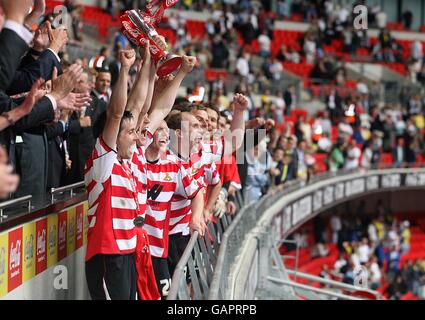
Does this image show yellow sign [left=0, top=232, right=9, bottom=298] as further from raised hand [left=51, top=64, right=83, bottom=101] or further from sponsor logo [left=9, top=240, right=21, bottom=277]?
raised hand [left=51, top=64, right=83, bottom=101]

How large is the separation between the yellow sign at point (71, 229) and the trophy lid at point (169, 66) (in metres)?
0.88

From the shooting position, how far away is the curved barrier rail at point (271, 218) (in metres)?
5.72

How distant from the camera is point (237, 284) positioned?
5883 millimetres

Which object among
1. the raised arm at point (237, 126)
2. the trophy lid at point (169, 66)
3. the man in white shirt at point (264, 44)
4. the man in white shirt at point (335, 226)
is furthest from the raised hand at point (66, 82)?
the man in white shirt at point (264, 44)

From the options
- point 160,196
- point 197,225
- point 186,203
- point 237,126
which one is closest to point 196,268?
point 197,225

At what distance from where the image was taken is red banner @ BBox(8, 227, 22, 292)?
3.88 m

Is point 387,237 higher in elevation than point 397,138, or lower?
lower

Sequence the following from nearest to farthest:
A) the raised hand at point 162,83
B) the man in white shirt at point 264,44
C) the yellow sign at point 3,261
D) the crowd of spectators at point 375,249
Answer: the yellow sign at point 3,261, the raised hand at point 162,83, the crowd of spectators at point 375,249, the man in white shirt at point 264,44

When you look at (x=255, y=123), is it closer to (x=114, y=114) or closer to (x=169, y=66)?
(x=169, y=66)

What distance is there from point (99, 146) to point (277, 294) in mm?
3684

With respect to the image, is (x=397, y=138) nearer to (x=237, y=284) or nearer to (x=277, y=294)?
(x=277, y=294)

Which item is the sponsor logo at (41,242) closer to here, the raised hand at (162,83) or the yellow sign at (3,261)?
the yellow sign at (3,261)

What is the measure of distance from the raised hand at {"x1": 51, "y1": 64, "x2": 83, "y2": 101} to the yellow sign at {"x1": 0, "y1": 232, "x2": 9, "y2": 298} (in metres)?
0.64

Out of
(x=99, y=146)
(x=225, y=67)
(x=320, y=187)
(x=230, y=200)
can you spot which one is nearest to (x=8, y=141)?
(x=99, y=146)
